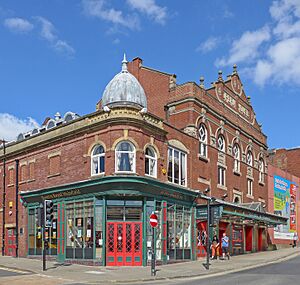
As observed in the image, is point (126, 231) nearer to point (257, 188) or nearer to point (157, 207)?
point (157, 207)

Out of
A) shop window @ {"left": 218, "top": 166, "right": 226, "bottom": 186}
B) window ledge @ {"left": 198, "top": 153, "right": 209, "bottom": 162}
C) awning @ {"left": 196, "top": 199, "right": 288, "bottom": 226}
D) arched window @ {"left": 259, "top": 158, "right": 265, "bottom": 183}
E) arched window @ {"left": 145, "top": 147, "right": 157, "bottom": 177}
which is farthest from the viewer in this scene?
arched window @ {"left": 259, "top": 158, "right": 265, "bottom": 183}

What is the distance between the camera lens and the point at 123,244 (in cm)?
2430

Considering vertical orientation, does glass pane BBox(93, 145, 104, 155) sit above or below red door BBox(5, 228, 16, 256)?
above

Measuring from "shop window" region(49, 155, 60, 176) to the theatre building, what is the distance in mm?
60

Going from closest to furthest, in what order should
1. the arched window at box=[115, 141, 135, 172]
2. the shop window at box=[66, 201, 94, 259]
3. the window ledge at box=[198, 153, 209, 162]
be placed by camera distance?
the arched window at box=[115, 141, 135, 172]
the shop window at box=[66, 201, 94, 259]
the window ledge at box=[198, 153, 209, 162]

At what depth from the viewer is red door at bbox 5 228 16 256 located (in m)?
30.9

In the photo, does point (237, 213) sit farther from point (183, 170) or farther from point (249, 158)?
point (249, 158)

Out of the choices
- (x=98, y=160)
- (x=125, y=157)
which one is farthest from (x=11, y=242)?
(x=125, y=157)

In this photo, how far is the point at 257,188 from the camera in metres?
42.3

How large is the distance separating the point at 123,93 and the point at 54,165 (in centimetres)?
635

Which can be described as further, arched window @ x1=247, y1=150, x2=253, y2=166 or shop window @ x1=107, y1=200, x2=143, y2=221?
arched window @ x1=247, y1=150, x2=253, y2=166

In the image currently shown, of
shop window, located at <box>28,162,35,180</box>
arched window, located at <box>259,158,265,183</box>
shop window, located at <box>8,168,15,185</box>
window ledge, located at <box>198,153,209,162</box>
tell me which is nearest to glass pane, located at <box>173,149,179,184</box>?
window ledge, located at <box>198,153,209,162</box>

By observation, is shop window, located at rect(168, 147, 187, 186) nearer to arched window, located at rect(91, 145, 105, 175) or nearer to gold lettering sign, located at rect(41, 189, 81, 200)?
arched window, located at rect(91, 145, 105, 175)

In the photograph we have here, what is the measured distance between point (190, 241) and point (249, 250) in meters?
11.2
